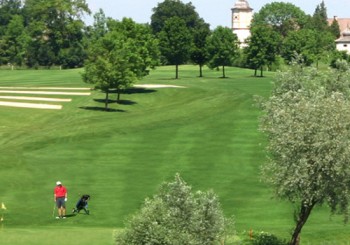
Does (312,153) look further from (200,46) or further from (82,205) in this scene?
(200,46)

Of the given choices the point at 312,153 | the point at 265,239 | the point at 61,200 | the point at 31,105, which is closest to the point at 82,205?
the point at 61,200

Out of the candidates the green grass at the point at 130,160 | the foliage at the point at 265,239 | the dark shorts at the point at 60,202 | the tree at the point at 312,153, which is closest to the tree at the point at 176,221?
the green grass at the point at 130,160

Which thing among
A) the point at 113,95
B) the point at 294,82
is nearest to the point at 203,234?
the point at 294,82

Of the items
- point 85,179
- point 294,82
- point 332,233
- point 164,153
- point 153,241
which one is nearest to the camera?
point 153,241

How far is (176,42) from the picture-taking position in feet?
389

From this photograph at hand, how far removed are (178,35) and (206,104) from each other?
34.5 meters

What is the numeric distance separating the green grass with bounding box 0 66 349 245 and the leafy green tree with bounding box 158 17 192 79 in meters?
22.3

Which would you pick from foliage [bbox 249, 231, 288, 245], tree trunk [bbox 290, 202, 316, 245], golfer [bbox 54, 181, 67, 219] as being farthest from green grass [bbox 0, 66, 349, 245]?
tree trunk [bbox 290, 202, 316, 245]

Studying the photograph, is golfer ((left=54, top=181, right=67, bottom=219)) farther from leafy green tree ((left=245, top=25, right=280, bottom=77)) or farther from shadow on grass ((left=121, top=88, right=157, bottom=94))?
leafy green tree ((left=245, top=25, right=280, bottom=77))

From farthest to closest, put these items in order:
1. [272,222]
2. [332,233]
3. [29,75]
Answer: [29,75]
[272,222]
[332,233]

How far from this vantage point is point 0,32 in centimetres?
19538

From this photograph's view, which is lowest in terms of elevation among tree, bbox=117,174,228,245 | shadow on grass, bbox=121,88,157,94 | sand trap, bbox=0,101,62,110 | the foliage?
the foliage

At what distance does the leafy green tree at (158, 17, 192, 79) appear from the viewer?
11850cm

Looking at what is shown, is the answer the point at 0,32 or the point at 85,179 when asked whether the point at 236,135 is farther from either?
the point at 0,32
